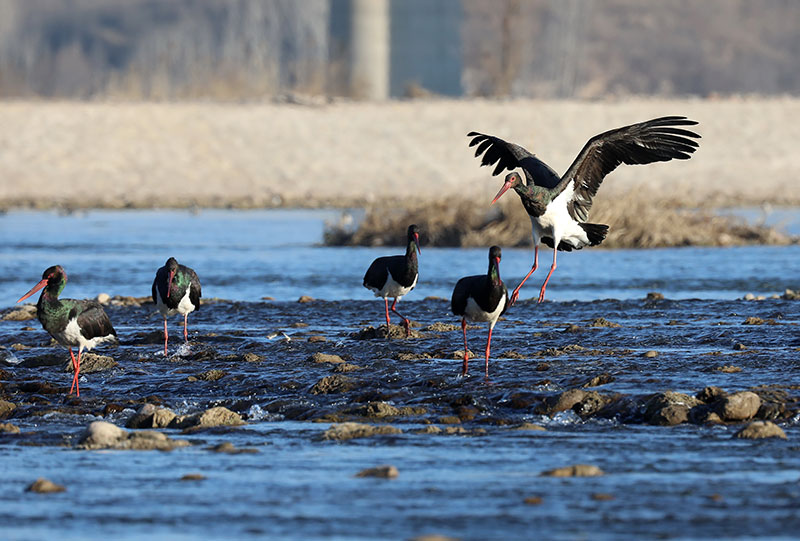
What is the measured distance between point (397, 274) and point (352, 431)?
4791 millimetres

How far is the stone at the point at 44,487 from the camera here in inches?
337

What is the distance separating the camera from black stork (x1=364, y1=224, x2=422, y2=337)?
14.8 m

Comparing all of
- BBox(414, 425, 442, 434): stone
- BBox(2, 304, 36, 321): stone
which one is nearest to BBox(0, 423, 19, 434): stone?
BBox(414, 425, 442, 434): stone

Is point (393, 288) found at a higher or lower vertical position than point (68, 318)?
higher

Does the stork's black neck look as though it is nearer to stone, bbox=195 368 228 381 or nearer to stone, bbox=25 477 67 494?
stone, bbox=195 368 228 381

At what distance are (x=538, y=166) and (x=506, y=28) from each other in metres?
52.3

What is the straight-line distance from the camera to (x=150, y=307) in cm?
1828

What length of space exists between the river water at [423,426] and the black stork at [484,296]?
0.48 meters

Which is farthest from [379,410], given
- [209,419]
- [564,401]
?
[564,401]

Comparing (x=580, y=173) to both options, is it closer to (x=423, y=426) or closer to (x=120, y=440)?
(x=423, y=426)

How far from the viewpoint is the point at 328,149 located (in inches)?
2000

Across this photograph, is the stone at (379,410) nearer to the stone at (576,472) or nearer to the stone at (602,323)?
the stone at (576,472)

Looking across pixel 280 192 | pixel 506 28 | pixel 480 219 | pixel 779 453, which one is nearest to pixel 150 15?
pixel 506 28

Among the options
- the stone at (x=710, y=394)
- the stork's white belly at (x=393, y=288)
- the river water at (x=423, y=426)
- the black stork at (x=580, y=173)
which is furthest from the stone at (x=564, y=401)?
the stork's white belly at (x=393, y=288)
